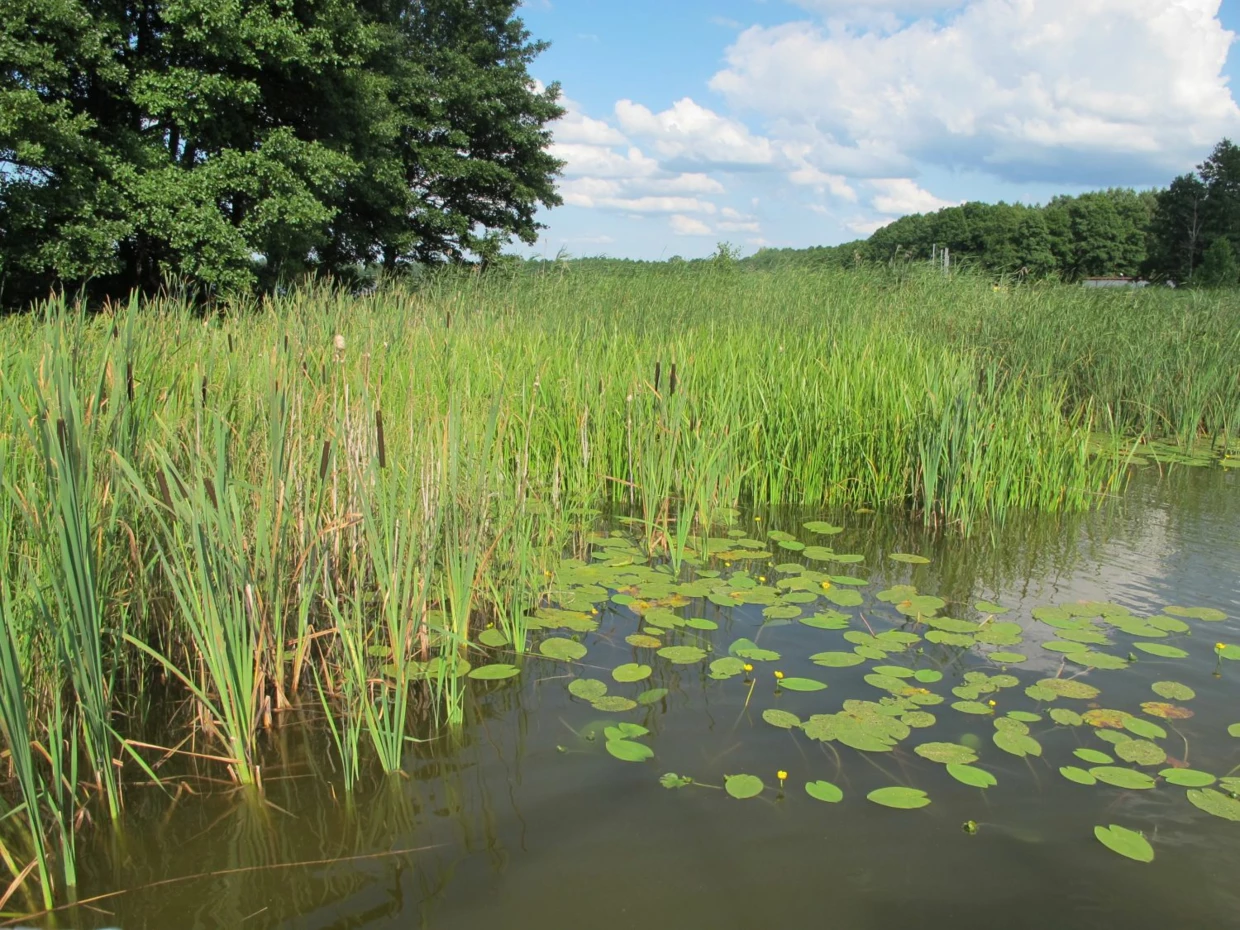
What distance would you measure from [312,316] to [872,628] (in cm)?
382

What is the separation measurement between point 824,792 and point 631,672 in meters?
0.85

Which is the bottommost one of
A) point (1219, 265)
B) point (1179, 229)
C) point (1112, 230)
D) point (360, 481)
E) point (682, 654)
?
point (682, 654)

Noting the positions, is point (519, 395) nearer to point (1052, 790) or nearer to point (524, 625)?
point (524, 625)

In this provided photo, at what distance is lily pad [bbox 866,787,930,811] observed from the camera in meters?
2.20

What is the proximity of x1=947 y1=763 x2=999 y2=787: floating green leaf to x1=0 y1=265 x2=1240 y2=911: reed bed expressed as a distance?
1.45m

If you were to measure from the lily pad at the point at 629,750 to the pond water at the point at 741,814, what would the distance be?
3 centimetres

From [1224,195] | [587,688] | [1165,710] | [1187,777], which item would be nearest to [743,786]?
[587,688]

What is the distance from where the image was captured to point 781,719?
260cm

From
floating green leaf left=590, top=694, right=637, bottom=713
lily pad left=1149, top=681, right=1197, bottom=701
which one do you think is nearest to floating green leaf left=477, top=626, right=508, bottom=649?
floating green leaf left=590, top=694, right=637, bottom=713

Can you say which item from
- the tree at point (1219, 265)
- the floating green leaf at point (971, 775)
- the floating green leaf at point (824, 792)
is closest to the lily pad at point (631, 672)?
the floating green leaf at point (824, 792)

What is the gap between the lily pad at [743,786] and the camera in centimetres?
223

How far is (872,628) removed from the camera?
3.32m

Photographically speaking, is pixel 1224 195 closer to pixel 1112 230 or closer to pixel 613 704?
pixel 1112 230

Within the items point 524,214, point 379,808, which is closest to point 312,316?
point 379,808
